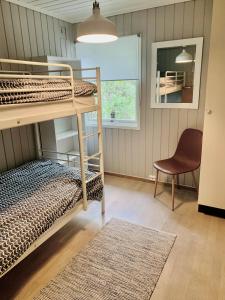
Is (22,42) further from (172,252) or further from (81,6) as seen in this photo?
(172,252)

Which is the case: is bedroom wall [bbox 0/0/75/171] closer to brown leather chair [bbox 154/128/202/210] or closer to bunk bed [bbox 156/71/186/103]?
bunk bed [bbox 156/71/186/103]

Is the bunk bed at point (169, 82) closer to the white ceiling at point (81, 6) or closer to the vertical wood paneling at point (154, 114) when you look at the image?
the vertical wood paneling at point (154, 114)

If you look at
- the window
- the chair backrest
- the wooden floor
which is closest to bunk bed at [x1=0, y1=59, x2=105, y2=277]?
the wooden floor

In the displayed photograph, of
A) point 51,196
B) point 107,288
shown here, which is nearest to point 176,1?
point 51,196

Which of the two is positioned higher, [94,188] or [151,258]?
[94,188]

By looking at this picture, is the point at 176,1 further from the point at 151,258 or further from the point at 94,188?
the point at 151,258

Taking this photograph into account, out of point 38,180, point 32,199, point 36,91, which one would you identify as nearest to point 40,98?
point 36,91

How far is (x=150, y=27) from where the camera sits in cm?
300

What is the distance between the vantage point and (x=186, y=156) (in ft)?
10.1

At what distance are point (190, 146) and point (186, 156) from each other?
0.16 metres

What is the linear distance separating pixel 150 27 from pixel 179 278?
2897 millimetres

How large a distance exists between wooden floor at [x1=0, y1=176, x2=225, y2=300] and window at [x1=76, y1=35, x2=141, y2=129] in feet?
3.91

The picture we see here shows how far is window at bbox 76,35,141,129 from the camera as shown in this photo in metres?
3.20

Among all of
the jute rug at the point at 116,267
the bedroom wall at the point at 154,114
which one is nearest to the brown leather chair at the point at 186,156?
the bedroom wall at the point at 154,114
